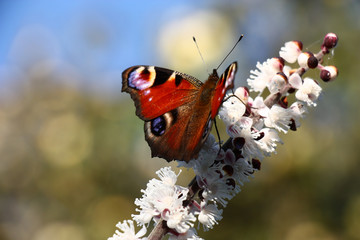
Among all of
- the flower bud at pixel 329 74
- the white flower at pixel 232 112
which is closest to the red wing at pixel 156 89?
the white flower at pixel 232 112

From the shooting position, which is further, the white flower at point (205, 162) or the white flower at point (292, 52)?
the white flower at point (292, 52)

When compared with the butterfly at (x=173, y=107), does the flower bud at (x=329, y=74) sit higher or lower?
higher

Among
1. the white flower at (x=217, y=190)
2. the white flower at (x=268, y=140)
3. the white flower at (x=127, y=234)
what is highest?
the white flower at (x=268, y=140)

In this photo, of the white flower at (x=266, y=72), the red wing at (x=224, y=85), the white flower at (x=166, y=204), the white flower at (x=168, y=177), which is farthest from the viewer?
the white flower at (x=266, y=72)

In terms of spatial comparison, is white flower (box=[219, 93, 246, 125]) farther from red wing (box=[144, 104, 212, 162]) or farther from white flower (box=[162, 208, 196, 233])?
white flower (box=[162, 208, 196, 233])

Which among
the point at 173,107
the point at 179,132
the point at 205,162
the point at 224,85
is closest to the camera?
the point at 224,85

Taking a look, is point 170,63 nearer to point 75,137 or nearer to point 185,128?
point 75,137

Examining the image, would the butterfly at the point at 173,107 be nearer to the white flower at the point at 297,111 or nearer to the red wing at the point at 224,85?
the red wing at the point at 224,85

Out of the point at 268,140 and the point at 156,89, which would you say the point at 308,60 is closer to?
the point at 268,140

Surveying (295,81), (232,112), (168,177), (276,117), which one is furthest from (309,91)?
(168,177)
